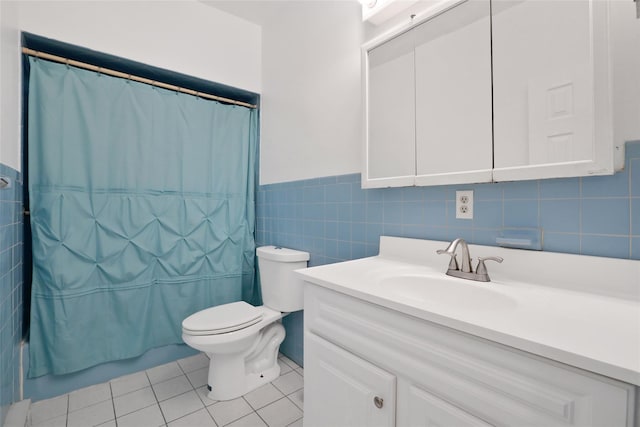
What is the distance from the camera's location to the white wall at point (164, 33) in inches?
59.6

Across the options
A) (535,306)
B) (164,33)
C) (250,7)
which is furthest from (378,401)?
(250,7)

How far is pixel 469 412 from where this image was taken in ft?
2.05

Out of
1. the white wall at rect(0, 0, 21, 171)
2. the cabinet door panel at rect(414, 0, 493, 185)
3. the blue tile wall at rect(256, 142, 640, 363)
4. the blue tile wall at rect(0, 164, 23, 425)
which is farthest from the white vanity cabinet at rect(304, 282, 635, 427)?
the white wall at rect(0, 0, 21, 171)

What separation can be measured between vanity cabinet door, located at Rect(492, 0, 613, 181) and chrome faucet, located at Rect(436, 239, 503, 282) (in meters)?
0.26

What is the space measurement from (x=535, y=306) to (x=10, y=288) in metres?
2.00

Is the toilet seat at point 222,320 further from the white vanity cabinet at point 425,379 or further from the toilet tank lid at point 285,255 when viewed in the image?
the white vanity cabinet at point 425,379

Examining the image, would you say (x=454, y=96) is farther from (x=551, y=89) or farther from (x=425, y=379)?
(x=425, y=379)

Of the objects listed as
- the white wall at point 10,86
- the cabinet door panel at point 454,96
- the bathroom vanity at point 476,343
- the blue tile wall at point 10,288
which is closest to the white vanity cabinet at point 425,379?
the bathroom vanity at point 476,343

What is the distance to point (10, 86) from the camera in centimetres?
124

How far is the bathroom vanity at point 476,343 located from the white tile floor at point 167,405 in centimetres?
54

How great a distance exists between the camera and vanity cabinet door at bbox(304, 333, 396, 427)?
0.79 meters

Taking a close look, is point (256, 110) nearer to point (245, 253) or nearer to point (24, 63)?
point (245, 253)

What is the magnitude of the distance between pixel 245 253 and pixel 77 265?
988mm

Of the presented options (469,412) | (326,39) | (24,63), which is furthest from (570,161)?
(24,63)
